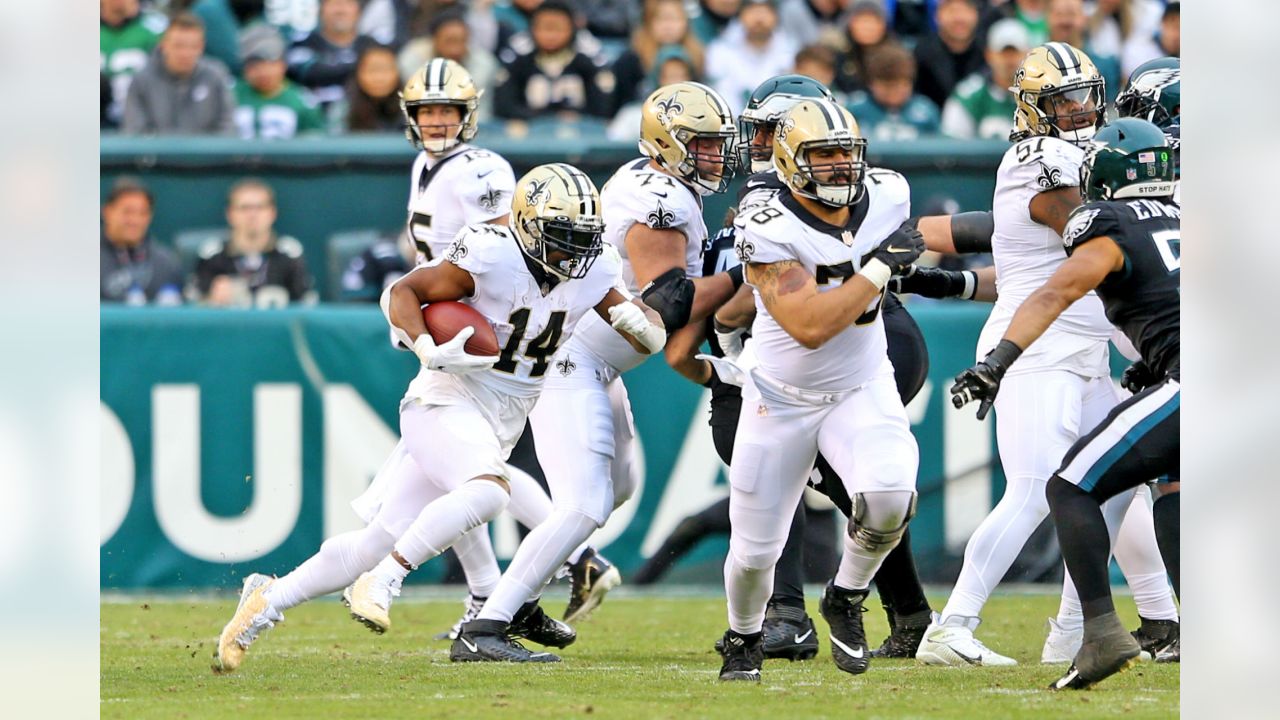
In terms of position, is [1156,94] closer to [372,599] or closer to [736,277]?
[736,277]

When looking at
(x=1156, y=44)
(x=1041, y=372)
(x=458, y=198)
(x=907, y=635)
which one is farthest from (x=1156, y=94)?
(x=1156, y=44)

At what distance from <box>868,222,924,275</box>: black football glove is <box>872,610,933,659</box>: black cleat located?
1630mm

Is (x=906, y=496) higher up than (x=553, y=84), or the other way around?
(x=553, y=84)

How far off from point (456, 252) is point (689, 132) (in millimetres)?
931

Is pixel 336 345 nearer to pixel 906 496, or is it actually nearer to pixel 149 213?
pixel 149 213

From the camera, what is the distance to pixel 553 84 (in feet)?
35.6

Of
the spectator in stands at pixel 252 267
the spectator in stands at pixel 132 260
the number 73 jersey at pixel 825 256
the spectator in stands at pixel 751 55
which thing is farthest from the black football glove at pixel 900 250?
the spectator in stands at pixel 751 55

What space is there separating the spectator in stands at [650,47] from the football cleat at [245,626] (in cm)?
561

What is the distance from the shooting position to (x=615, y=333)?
6.27 meters

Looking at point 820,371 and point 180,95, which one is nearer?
point 820,371

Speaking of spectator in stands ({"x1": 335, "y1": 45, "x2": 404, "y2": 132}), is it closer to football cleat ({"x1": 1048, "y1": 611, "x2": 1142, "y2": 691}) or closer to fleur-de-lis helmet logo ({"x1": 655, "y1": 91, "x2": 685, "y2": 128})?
fleur-de-lis helmet logo ({"x1": 655, "y1": 91, "x2": 685, "y2": 128})
